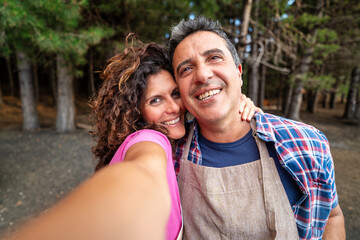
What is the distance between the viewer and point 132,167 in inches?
28.9

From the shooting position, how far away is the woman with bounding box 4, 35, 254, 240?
507 mm

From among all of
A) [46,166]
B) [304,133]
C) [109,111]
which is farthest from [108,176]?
[46,166]

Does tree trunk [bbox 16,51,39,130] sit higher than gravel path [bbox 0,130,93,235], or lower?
higher

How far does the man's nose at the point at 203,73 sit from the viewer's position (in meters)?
1.42

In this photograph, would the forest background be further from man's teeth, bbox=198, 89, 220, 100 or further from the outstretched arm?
the outstretched arm

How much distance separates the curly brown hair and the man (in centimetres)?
22

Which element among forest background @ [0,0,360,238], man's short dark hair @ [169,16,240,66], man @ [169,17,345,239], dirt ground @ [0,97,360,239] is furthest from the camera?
forest background @ [0,0,360,238]

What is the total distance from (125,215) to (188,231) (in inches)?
38.7

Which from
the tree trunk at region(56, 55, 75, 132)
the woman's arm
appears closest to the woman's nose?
the woman's arm

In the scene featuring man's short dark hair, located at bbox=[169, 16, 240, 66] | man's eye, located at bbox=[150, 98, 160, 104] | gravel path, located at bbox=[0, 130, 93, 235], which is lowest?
gravel path, located at bbox=[0, 130, 93, 235]

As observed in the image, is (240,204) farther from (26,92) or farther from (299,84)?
(26,92)

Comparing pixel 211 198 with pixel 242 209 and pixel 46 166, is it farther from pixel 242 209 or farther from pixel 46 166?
pixel 46 166

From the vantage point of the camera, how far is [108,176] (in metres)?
0.64

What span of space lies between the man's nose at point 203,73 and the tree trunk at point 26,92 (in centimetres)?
831
